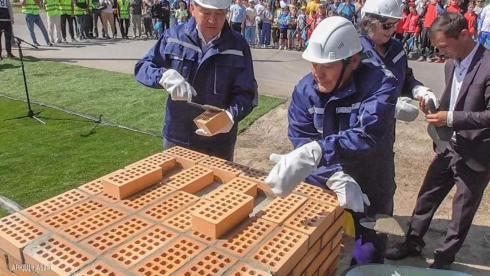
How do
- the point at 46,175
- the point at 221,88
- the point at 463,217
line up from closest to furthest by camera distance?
the point at 221,88, the point at 463,217, the point at 46,175

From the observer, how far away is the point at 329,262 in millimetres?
2168

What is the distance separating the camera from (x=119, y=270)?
1577 mm

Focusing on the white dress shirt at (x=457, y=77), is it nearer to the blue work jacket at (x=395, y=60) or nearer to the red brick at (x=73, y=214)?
the blue work jacket at (x=395, y=60)

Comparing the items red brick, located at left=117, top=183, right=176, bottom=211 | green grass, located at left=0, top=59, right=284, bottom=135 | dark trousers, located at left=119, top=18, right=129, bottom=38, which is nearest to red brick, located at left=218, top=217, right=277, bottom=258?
red brick, located at left=117, top=183, right=176, bottom=211

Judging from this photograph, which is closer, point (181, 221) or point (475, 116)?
point (181, 221)

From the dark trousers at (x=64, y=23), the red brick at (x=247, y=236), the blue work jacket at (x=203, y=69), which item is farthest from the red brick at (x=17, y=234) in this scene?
the dark trousers at (x=64, y=23)

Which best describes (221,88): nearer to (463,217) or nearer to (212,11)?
(212,11)

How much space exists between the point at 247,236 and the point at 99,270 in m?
0.57

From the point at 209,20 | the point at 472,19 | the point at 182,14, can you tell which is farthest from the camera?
the point at 182,14

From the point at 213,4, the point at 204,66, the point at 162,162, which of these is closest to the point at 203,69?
the point at 204,66

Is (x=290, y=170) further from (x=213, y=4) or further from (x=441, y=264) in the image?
(x=441, y=264)

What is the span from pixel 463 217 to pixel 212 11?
7.37 ft

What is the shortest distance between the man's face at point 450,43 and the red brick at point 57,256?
256 cm

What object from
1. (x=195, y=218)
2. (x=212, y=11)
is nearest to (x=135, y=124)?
(x=212, y=11)
